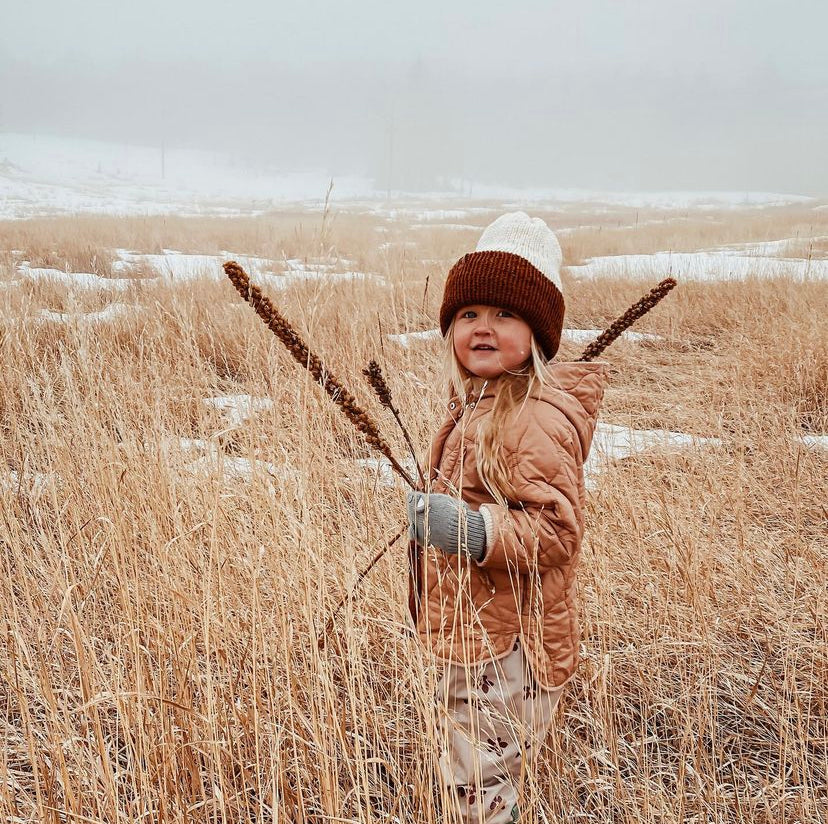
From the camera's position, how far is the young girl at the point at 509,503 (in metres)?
1.11

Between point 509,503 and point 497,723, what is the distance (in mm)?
455

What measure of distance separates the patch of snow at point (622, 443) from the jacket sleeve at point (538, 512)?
1.45m

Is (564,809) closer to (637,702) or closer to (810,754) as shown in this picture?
(637,702)

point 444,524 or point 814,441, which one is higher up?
point 444,524

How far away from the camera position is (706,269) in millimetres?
8375

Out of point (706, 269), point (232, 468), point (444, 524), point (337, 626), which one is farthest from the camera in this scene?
point (706, 269)

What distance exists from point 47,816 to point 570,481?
3.71ft

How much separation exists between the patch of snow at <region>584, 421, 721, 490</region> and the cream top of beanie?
1412 mm

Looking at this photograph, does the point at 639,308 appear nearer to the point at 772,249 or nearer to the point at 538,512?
the point at 538,512

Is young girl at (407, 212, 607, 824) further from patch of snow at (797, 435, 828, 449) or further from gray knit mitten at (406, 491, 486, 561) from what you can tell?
patch of snow at (797, 435, 828, 449)

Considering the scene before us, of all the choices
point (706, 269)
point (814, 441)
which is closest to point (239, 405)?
point (814, 441)

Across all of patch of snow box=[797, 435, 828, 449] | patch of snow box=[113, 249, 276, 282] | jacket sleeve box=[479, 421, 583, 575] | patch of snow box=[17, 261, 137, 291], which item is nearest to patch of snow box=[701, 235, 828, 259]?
patch of snow box=[797, 435, 828, 449]

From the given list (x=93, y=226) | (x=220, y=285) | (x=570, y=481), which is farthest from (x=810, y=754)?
(x=93, y=226)

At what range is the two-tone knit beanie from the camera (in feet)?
3.83
